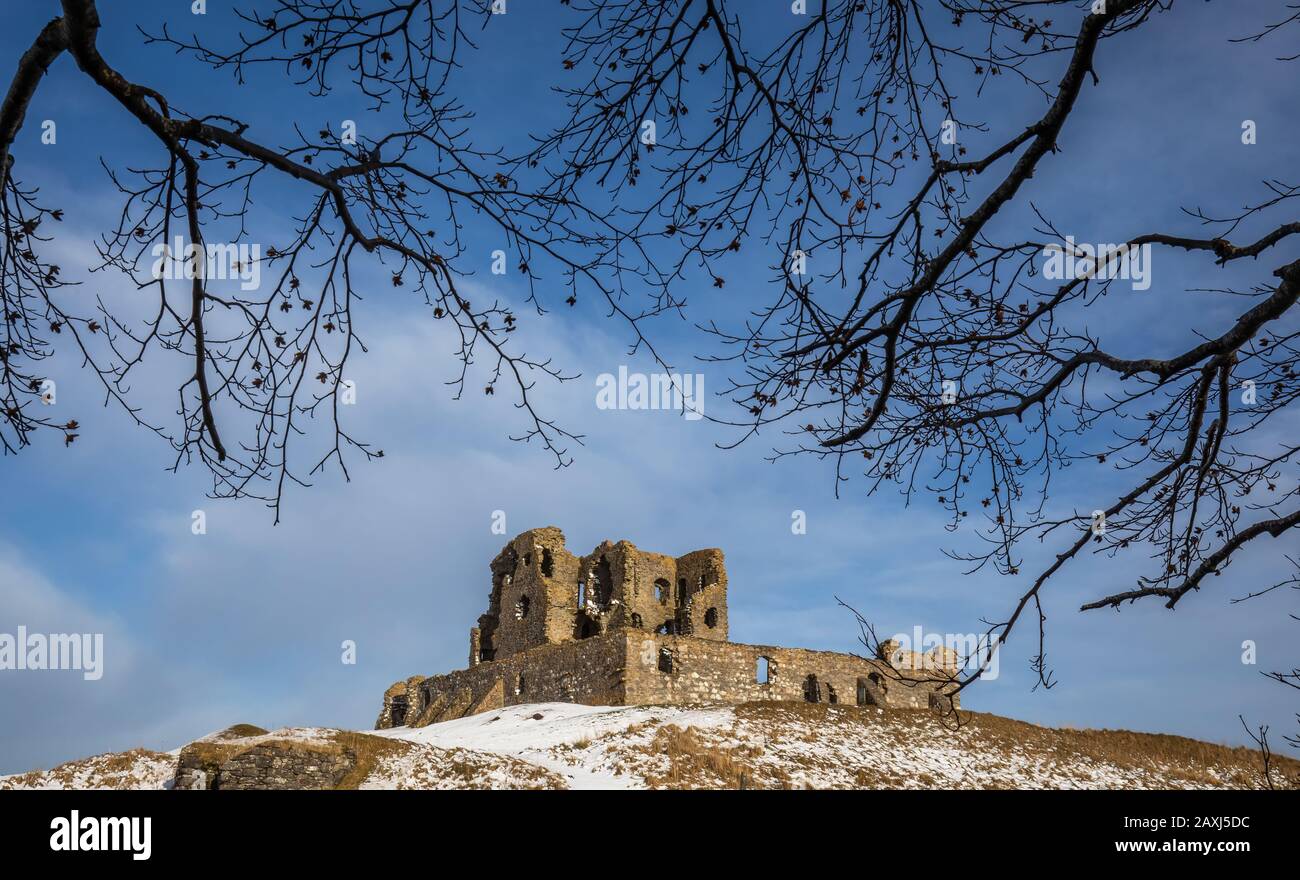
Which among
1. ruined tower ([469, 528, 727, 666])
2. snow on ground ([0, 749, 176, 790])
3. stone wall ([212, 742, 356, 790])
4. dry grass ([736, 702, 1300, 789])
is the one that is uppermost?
ruined tower ([469, 528, 727, 666])

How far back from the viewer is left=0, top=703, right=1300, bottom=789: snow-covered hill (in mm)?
18000

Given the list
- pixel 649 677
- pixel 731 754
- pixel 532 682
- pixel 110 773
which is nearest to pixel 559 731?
pixel 731 754

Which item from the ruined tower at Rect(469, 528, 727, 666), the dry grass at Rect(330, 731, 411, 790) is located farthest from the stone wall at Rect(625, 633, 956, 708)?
the dry grass at Rect(330, 731, 411, 790)

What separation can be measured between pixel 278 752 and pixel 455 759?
334 centimetres

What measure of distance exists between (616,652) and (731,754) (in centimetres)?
955

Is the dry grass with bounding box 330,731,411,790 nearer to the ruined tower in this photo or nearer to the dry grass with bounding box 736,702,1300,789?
the dry grass with bounding box 736,702,1300,789

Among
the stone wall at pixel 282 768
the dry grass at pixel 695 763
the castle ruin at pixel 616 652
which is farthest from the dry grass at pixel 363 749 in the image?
the castle ruin at pixel 616 652

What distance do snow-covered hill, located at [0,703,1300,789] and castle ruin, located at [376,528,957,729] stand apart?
2161 mm

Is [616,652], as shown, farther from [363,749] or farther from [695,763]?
[363,749]

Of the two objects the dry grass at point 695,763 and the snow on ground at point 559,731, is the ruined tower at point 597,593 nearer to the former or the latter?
the snow on ground at point 559,731

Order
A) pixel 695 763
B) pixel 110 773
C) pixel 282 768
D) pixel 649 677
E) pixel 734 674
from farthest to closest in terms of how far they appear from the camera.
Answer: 1. pixel 734 674
2. pixel 649 677
3. pixel 695 763
4. pixel 110 773
5. pixel 282 768

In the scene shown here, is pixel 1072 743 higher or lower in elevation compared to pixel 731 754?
lower

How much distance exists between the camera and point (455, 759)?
18469mm

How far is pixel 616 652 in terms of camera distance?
29109mm
